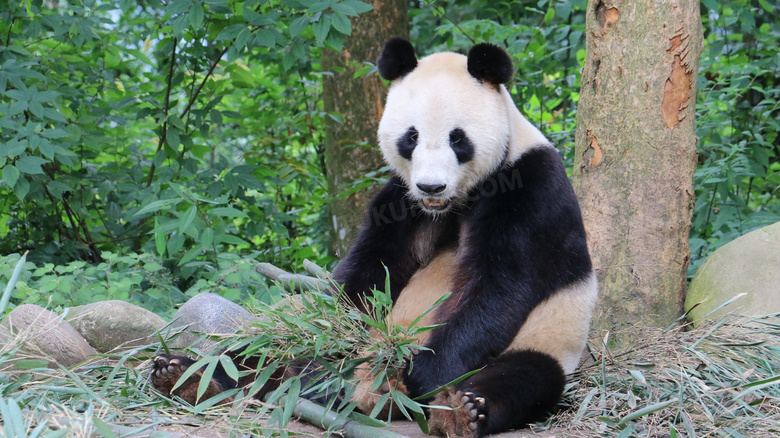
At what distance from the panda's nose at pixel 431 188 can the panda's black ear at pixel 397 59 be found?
59cm

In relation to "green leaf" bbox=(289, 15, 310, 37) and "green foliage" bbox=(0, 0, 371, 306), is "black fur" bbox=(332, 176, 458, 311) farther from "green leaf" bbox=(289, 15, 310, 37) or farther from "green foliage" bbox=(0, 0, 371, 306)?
"green leaf" bbox=(289, 15, 310, 37)

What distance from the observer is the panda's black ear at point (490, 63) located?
2.61 metres

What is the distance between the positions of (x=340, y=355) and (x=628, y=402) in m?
1.07

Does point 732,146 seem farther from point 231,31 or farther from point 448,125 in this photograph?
point 231,31

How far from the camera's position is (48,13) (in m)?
4.74

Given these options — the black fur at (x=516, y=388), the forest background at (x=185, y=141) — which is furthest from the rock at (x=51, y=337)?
the black fur at (x=516, y=388)

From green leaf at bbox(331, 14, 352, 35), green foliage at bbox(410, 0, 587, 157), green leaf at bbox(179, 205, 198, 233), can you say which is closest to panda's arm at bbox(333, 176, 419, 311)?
green leaf at bbox(331, 14, 352, 35)

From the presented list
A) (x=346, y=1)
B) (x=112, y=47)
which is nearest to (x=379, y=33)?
(x=346, y=1)

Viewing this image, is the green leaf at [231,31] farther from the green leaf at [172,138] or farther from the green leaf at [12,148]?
the green leaf at [12,148]

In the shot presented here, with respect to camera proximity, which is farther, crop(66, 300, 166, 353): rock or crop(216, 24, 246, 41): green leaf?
crop(216, 24, 246, 41): green leaf

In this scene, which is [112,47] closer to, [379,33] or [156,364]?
[379,33]

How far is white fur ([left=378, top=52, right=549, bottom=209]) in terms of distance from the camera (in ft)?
8.46

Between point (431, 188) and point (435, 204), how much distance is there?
15 centimetres

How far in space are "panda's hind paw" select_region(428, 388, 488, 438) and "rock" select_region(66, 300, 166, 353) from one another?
1680mm
